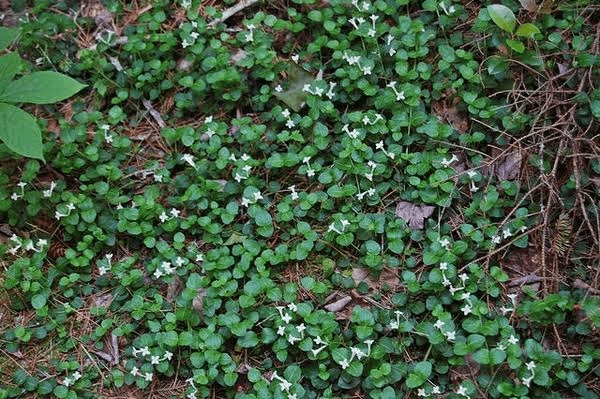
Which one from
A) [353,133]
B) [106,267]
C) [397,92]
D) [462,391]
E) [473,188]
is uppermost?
[397,92]

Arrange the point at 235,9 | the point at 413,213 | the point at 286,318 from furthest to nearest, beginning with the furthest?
the point at 235,9 → the point at 413,213 → the point at 286,318

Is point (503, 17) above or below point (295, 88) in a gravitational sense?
above

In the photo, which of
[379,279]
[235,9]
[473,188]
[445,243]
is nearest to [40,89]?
[235,9]

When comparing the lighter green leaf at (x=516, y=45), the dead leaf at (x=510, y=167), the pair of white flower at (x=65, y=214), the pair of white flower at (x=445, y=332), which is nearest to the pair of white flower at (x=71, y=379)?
the pair of white flower at (x=65, y=214)

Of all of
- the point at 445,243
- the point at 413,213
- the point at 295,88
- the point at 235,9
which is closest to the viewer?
the point at 445,243

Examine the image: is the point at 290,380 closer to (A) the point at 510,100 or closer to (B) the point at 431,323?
(B) the point at 431,323

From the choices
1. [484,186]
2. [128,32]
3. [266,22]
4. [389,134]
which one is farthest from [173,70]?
[484,186]

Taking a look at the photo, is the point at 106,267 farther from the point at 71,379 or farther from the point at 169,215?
the point at 71,379
